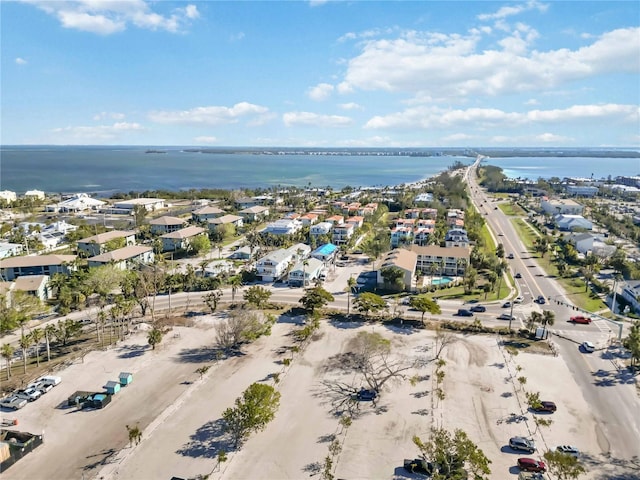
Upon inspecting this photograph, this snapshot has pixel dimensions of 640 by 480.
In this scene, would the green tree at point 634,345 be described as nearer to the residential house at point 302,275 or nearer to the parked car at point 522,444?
the parked car at point 522,444

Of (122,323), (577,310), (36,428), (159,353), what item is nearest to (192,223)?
(122,323)

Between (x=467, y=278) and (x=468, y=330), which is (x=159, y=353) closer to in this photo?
(x=468, y=330)

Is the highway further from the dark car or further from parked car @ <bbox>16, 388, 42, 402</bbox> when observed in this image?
parked car @ <bbox>16, 388, 42, 402</bbox>

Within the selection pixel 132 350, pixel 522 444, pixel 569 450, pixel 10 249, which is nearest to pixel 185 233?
pixel 10 249

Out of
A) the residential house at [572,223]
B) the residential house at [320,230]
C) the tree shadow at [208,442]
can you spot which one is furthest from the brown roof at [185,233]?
the residential house at [572,223]

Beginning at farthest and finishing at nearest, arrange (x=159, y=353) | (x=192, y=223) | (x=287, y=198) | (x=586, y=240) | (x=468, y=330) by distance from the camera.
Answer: (x=287, y=198) < (x=192, y=223) < (x=586, y=240) < (x=468, y=330) < (x=159, y=353)
